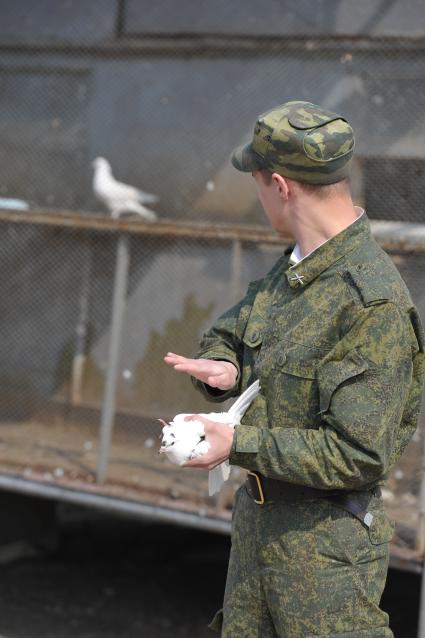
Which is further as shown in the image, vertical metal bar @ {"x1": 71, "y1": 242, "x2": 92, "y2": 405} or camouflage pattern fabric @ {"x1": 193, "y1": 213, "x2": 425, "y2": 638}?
vertical metal bar @ {"x1": 71, "y1": 242, "x2": 92, "y2": 405}

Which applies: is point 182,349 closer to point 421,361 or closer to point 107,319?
point 107,319

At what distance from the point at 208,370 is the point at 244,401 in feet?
0.42

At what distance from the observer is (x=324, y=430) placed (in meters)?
2.38

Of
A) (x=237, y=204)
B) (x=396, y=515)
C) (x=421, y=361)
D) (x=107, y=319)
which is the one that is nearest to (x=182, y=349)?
(x=107, y=319)

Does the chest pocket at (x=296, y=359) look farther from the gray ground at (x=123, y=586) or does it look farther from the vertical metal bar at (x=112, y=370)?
the gray ground at (x=123, y=586)

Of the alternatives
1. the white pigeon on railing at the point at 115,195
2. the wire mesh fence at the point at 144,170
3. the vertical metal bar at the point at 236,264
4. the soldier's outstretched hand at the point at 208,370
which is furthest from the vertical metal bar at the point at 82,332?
the soldier's outstretched hand at the point at 208,370

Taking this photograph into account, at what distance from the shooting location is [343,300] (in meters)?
2.45

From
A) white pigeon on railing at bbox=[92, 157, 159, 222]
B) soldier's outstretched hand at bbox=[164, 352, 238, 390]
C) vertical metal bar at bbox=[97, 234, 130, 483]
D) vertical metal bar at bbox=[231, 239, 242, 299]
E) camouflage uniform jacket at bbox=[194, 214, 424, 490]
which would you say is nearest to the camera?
camouflage uniform jacket at bbox=[194, 214, 424, 490]

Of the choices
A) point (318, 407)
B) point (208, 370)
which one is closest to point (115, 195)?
point (208, 370)

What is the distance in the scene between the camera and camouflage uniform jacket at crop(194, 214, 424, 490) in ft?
7.68

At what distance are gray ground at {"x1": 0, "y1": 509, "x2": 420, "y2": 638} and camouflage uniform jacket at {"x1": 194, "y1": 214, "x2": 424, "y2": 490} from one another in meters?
3.18

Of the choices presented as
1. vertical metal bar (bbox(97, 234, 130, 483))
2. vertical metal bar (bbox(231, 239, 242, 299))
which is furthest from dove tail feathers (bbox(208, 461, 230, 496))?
vertical metal bar (bbox(97, 234, 130, 483))

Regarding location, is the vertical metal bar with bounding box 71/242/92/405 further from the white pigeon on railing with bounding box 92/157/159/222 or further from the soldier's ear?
the soldier's ear

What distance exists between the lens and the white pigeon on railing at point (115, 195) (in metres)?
6.09
